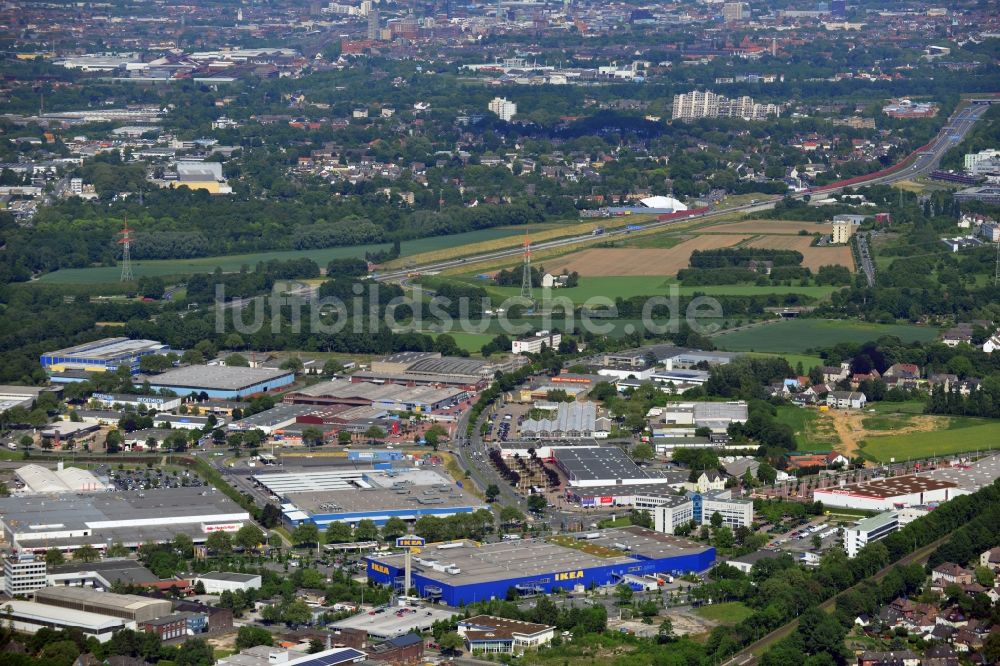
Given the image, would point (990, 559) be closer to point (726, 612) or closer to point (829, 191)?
point (726, 612)

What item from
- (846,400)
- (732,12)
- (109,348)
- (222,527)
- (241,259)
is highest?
(732,12)

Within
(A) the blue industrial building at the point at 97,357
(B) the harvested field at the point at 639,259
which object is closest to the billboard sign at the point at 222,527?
(A) the blue industrial building at the point at 97,357

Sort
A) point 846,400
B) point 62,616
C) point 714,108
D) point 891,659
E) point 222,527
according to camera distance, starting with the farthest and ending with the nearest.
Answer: point 714,108 < point 846,400 < point 222,527 < point 62,616 < point 891,659

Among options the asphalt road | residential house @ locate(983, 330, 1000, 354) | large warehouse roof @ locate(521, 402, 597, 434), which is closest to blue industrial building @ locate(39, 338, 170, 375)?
large warehouse roof @ locate(521, 402, 597, 434)

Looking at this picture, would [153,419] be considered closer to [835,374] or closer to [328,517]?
[328,517]

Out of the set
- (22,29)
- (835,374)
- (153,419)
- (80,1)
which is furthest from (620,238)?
(80,1)

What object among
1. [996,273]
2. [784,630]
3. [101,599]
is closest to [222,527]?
[101,599]
